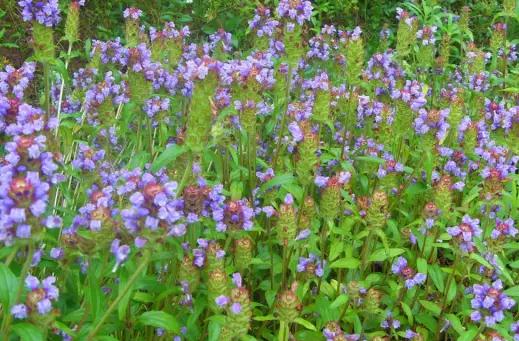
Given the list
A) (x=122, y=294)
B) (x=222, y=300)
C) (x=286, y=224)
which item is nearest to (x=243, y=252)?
(x=286, y=224)

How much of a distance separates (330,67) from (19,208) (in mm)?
4141

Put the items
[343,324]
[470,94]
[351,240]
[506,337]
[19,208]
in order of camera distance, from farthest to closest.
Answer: [470,94]
[351,240]
[343,324]
[506,337]
[19,208]

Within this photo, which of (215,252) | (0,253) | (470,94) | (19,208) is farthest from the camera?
(470,94)

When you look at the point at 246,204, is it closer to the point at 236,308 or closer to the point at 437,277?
the point at 236,308

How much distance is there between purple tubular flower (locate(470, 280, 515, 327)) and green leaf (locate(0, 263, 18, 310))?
1894 mm

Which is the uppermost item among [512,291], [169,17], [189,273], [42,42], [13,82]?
[42,42]

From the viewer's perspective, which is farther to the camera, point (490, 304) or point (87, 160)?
point (87, 160)

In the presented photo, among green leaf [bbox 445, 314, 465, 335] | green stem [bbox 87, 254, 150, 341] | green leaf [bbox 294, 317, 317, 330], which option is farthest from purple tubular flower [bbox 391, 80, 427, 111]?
green stem [bbox 87, 254, 150, 341]

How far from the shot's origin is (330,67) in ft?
18.8

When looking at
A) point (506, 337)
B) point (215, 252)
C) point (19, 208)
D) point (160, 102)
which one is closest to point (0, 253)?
point (19, 208)

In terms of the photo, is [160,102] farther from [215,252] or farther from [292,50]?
[215,252]

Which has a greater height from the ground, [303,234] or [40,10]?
[40,10]

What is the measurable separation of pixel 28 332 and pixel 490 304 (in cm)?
190

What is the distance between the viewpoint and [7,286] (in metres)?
2.23
